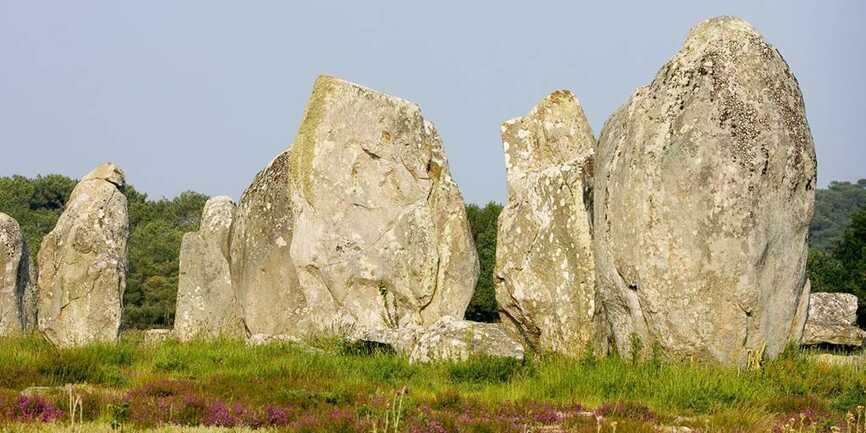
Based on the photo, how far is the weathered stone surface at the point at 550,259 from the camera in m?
19.1

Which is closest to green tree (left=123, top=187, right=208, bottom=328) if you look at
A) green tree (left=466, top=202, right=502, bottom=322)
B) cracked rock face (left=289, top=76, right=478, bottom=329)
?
green tree (left=466, top=202, right=502, bottom=322)

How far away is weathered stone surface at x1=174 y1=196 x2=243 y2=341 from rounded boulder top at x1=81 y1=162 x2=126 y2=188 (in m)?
1.76

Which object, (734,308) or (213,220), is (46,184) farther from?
(734,308)

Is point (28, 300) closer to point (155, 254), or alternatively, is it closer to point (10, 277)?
point (10, 277)

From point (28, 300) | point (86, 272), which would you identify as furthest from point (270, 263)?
point (28, 300)

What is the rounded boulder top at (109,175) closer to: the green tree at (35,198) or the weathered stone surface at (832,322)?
the weathered stone surface at (832,322)

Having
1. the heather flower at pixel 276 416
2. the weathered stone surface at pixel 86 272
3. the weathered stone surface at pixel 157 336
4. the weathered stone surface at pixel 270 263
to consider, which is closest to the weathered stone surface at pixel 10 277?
the weathered stone surface at pixel 86 272

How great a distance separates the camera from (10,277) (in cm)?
2736

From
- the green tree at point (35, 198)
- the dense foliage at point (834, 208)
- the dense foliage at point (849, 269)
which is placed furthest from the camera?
the dense foliage at point (834, 208)

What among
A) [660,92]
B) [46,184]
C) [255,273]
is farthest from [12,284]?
[46,184]

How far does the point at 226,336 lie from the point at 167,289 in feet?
76.9

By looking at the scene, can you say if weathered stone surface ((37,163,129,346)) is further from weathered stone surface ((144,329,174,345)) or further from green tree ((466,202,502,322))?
green tree ((466,202,502,322))

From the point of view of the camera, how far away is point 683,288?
17.0 meters

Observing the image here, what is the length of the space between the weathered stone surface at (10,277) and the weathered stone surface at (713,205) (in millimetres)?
14879
